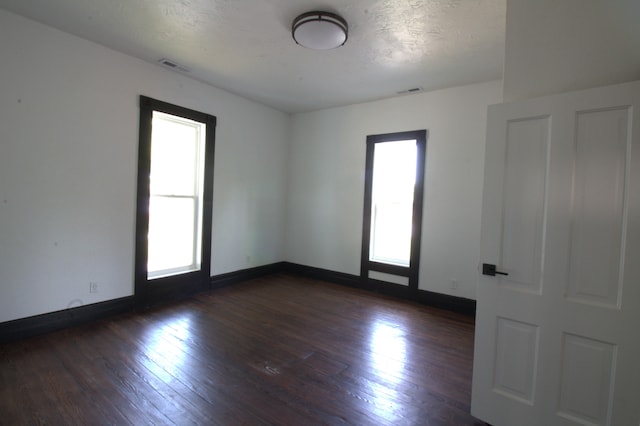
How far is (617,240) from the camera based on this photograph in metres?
1.52

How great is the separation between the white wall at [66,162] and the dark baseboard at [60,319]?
65 mm

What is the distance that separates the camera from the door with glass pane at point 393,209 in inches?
167

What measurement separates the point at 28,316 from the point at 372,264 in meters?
4.13

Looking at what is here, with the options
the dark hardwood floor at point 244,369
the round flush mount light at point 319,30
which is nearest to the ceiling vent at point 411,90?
the round flush mount light at point 319,30

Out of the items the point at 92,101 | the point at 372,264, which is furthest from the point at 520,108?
the point at 92,101

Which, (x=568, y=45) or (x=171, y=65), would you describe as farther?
(x=171, y=65)

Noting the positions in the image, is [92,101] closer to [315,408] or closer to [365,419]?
[315,408]

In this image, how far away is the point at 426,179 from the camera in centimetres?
420

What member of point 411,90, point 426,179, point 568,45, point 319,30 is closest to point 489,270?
point 568,45

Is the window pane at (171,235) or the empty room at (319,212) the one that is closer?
the empty room at (319,212)

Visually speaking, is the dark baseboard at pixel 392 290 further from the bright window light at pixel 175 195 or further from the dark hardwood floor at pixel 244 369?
the bright window light at pixel 175 195

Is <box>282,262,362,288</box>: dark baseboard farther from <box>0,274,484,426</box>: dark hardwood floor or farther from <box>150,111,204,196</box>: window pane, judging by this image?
<box>150,111,204,196</box>: window pane

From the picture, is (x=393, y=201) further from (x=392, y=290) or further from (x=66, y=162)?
(x=66, y=162)

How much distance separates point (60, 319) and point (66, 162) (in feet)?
5.33
